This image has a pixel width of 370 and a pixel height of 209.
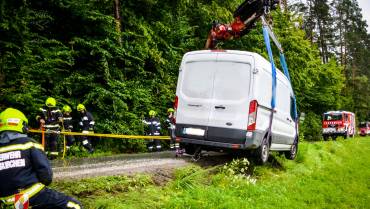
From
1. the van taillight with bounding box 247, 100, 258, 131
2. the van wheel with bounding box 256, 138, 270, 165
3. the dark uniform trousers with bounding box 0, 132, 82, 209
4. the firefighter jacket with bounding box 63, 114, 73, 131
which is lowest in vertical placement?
the dark uniform trousers with bounding box 0, 132, 82, 209

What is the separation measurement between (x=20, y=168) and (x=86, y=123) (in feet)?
31.3

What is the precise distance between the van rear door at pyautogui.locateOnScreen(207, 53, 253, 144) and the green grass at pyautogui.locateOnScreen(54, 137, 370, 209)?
3.06ft

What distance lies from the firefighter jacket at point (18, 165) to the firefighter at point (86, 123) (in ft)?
30.6

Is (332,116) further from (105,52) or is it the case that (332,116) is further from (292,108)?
(105,52)

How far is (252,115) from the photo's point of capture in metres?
8.80

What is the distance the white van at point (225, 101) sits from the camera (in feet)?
29.0

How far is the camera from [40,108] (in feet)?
41.1

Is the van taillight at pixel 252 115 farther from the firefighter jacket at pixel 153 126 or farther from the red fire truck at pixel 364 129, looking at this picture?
the red fire truck at pixel 364 129

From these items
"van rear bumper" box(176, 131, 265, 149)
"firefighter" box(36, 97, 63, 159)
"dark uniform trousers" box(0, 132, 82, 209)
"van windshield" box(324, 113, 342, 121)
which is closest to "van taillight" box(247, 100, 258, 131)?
"van rear bumper" box(176, 131, 265, 149)

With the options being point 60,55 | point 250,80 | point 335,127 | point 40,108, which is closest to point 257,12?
point 250,80

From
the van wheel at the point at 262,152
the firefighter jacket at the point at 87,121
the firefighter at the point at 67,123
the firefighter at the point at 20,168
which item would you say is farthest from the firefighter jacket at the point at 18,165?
the firefighter jacket at the point at 87,121

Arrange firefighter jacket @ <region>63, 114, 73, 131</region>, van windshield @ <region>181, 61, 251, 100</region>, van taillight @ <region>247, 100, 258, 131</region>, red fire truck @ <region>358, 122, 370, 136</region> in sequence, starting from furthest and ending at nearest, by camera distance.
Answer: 1. red fire truck @ <region>358, 122, 370, 136</region>
2. firefighter jacket @ <region>63, 114, 73, 131</region>
3. van windshield @ <region>181, 61, 251, 100</region>
4. van taillight @ <region>247, 100, 258, 131</region>

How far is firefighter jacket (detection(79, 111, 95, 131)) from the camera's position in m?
13.7

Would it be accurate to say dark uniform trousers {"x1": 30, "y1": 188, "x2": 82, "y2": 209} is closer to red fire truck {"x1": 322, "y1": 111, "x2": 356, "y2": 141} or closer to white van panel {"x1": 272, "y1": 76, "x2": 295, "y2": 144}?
white van panel {"x1": 272, "y1": 76, "x2": 295, "y2": 144}
